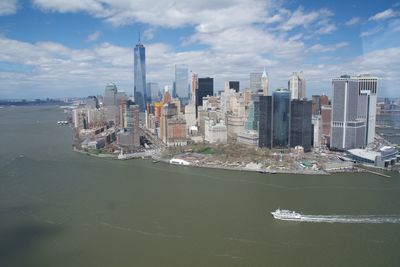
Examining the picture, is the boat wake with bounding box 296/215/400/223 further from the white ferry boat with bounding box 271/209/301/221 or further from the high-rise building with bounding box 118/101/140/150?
the high-rise building with bounding box 118/101/140/150

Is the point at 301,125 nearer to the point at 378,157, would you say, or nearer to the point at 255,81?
the point at 378,157

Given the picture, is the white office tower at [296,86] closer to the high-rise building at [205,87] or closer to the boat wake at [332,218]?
the high-rise building at [205,87]

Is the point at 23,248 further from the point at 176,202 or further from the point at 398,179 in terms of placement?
the point at 398,179

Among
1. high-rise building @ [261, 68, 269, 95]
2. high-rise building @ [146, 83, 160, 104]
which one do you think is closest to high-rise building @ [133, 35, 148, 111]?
high-rise building @ [146, 83, 160, 104]

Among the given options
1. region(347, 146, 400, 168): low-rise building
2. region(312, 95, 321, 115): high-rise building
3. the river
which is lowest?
the river

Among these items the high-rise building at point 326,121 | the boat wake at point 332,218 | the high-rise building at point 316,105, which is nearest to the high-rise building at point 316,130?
the high-rise building at point 326,121

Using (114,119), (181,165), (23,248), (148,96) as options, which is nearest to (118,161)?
(181,165)
